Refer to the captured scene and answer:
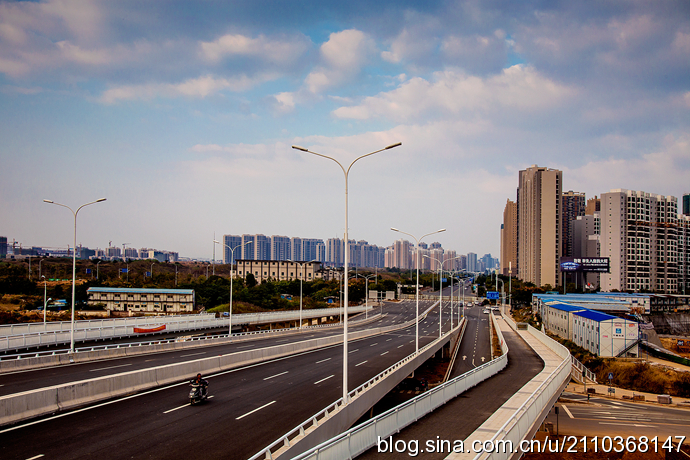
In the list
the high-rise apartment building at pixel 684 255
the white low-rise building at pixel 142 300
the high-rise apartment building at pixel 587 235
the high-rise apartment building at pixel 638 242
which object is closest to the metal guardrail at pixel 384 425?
the white low-rise building at pixel 142 300

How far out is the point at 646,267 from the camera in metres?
113

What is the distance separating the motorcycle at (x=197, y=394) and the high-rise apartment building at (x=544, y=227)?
415 ft

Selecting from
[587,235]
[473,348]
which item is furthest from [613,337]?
[587,235]

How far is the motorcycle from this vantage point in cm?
1678

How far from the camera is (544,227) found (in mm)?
128000

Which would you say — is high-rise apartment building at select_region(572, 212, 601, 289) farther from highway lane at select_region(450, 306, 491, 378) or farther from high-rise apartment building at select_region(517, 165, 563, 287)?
highway lane at select_region(450, 306, 491, 378)

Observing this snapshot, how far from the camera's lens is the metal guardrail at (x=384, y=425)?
10676 millimetres

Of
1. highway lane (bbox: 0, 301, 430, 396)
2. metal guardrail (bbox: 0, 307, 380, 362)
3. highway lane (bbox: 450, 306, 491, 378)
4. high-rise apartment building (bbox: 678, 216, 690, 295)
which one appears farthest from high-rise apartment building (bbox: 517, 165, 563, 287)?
highway lane (bbox: 0, 301, 430, 396)

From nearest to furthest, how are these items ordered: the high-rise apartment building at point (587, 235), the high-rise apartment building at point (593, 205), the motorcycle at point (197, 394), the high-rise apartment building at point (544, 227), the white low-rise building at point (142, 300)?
the motorcycle at point (197, 394)
the white low-rise building at point (142, 300)
the high-rise apartment building at point (544, 227)
the high-rise apartment building at point (587, 235)
the high-rise apartment building at point (593, 205)

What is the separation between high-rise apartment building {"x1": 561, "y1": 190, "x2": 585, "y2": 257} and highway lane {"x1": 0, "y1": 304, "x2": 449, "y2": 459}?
152338 millimetres

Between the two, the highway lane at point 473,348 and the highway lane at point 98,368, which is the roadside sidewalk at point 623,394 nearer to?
the highway lane at point 473,348

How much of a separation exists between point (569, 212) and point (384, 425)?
576 ft

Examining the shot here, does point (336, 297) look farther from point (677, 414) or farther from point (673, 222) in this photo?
point (673, 222)

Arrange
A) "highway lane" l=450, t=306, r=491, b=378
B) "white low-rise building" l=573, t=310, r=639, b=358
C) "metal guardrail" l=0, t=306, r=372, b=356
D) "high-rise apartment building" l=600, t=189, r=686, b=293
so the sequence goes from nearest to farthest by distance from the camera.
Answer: "metal guardrail" l=0, t=306, r=372, b=356 < "highway lane" l=450, t=306, r=491, b=378 < "white low-rise building" l=573, t=310, r=639, b=358 < "high-rise apartment building" l=600, t=189, r=686, b=293
